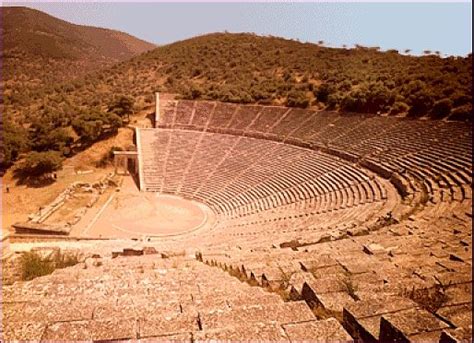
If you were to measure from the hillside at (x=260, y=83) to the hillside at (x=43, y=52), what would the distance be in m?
9.68

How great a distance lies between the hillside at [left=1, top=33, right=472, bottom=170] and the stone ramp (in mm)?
27116

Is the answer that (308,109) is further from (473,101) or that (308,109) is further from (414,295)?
(414,295)

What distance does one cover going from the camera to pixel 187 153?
31.1 meters

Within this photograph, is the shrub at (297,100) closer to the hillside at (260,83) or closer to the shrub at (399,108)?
the hillside at (260,83)

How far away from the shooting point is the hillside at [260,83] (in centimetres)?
3341

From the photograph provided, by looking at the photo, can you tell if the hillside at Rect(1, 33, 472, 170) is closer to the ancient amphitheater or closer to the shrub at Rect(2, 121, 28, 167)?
the shrub at Rect(2, 121, 28, 167)

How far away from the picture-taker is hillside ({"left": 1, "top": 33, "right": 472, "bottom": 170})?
3341cm

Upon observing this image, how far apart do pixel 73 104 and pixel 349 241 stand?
4219 cm

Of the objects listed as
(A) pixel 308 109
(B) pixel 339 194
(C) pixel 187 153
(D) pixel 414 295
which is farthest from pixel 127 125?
(D) pixel 414 295

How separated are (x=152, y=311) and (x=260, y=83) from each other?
142ft

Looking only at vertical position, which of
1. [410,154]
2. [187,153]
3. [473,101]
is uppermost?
[473,101]

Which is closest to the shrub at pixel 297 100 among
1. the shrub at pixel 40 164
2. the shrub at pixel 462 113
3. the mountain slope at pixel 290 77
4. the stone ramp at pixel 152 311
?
the mountain slope at pixel 290 77

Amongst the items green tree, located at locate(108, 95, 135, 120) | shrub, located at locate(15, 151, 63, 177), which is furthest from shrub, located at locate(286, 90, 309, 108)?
shrub, located at locate(15, 151, 63, 177)

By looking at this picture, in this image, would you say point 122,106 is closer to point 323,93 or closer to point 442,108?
point 323,93
